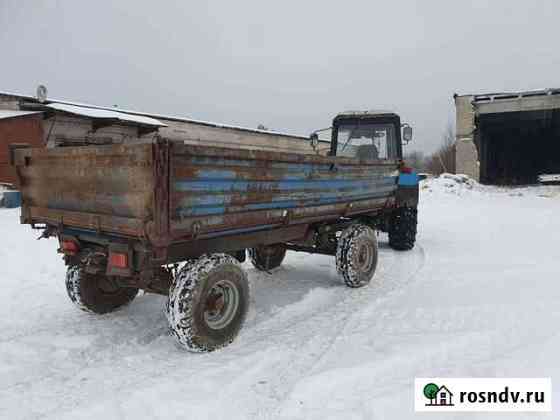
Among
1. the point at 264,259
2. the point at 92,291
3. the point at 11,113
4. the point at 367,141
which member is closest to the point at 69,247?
the point at 92,291

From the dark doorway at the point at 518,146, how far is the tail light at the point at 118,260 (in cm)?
2061

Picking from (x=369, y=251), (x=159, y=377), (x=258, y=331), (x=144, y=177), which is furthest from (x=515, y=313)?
(x=144, y=177)

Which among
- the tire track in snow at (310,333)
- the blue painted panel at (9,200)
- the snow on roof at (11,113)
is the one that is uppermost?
the snow on roof at (11,113)

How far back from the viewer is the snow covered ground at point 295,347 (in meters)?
2.52

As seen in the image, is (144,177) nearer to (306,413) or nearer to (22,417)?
(22,417)

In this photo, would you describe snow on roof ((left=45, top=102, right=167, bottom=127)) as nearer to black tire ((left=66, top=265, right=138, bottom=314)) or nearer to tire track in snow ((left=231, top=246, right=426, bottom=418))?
black tire ((left=66, top=265, right=138, bottom=314))

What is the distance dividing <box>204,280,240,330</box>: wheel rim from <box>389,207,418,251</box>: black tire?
172 inches

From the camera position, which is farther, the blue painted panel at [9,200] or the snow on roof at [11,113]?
the snow on roof at [11,113]

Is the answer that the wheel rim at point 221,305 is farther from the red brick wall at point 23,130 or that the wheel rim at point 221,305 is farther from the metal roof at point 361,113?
the red brick wall at point 23,130

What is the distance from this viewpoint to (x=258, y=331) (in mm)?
3641

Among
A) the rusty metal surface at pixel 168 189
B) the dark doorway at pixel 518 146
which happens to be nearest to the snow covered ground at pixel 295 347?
the rusty metal surface at pixel 168 189

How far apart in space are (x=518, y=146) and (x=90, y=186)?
2730 centimetres

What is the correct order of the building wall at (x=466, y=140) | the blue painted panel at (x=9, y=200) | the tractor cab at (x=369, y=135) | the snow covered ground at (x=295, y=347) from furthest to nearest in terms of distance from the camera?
the building wall at (x=466, y=140) → the blue painted panel at (x=9, y=200) → the tractor cab at (x=369, y=135) → the snow covered ground at (x=295, y=347)

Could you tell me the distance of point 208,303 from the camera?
3.21 metres
